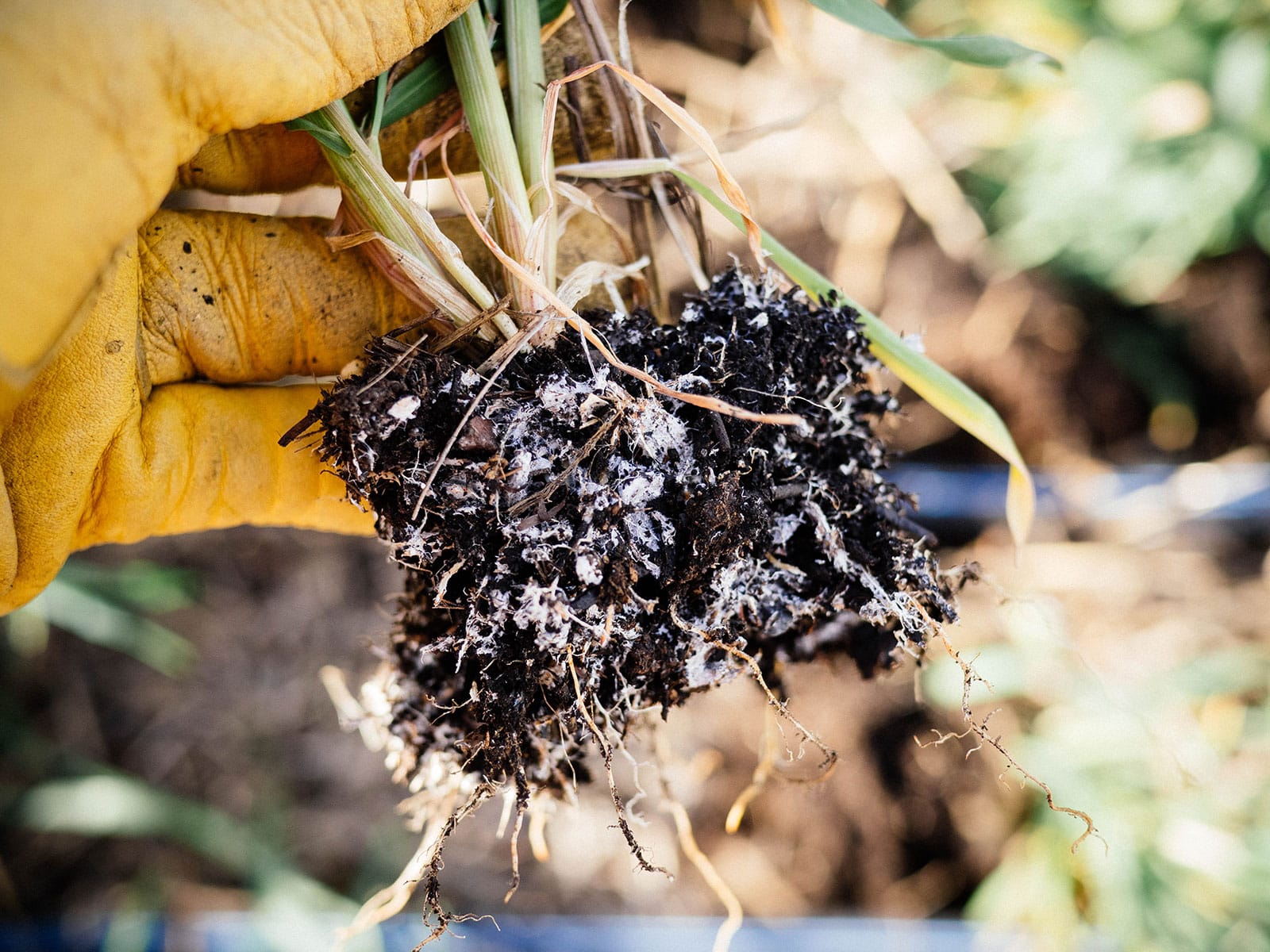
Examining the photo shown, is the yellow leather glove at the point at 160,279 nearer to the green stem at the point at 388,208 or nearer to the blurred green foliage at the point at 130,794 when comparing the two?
the green stem at the point at 388,208

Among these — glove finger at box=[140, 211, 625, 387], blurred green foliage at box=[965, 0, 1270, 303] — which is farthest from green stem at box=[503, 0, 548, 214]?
blurred green foliage at box=[965, 0, 1270, 303]

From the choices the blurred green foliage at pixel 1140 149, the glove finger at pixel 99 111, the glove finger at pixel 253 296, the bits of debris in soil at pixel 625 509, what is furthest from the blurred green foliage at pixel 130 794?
the blurred green foliage at pixel 1140 149

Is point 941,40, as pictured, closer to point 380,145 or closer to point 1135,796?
point 380,145

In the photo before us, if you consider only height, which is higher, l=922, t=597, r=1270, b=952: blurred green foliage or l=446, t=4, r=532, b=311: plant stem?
l=446, t=4, r=532, b=311: plant stem

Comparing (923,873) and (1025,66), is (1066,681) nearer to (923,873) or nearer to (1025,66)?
(923,873)

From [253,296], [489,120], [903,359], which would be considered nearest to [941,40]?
[903,359]

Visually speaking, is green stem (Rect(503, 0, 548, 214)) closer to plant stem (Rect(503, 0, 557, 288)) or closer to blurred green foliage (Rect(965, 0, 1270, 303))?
plant stem (Rect(503, 0, 557, 288))

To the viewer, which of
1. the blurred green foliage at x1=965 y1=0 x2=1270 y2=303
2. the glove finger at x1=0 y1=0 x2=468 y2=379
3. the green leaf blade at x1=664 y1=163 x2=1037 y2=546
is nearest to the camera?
the glove finger at x1=0 y1=0 x2=468 y2=379
